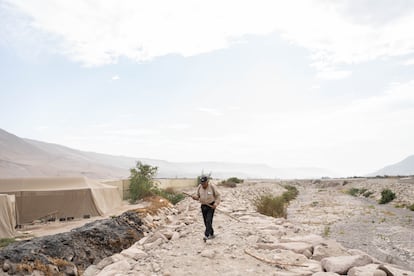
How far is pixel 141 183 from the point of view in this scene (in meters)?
26.8

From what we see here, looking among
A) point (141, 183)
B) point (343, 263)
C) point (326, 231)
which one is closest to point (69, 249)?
point (343, 263)

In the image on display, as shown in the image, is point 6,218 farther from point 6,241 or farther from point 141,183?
point 141,183

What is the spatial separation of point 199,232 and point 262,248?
2.54 m

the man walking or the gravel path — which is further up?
the man walking

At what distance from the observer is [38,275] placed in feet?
26.1

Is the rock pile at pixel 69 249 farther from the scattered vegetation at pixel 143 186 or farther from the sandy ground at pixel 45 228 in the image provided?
the scattered vegetation at pixel 143 186

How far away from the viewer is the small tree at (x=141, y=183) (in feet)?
87.0

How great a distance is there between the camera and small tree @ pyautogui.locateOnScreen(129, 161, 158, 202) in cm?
2651

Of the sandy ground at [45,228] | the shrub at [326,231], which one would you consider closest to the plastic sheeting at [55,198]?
the sandy ground at [45,228]

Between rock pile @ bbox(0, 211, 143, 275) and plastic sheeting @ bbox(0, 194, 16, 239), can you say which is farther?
plastic sheeting @ bbox(0, 194, 16, 239)

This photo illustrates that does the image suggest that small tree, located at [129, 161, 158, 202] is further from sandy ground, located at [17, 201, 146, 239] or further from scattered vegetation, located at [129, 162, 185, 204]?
sandy ground, located at [17, 201, 146, 239]

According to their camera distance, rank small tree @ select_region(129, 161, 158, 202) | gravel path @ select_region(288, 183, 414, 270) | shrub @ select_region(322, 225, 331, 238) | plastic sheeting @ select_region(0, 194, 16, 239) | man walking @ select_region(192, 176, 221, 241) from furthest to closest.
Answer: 1. small tree @ select_region(129, 161, 158, 202)
2. shrub @ select_region(322, 225, 331, 238)
3. plastic sheeting @ select_region(0, 194, 16, 239)
4. gravel path @ select_region(288, 183, 414, 270)
5. man walking @ select_region(192, 176, 221, 241)

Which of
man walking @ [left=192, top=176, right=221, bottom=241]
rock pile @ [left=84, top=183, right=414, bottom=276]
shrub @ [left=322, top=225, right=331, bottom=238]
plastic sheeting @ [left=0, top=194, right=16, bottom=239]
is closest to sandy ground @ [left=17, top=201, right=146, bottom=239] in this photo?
plastic sheeting @ [left=0, top=194, right=16, bottom=239]

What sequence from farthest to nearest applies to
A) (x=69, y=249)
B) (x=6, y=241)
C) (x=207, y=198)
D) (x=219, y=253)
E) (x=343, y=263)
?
1. (x=6, y=241)
2. (x=69, y=249)
3. (x=207, y=198)
4. (x=219, y=253)
5. (x=343, y=263)
